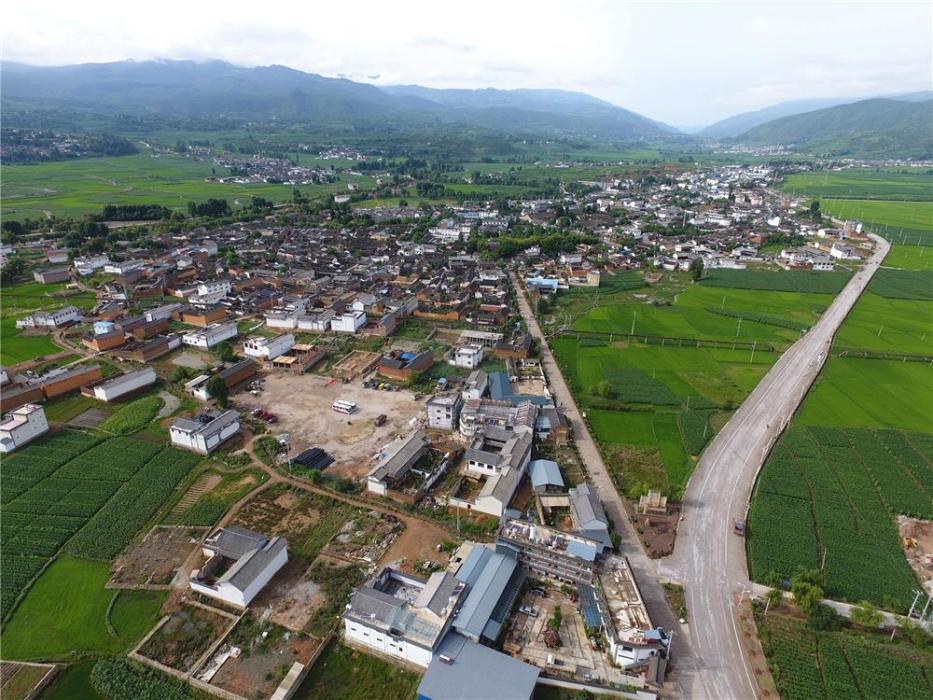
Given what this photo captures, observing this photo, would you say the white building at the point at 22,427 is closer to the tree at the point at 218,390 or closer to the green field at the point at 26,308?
the tree at the point at 218,390

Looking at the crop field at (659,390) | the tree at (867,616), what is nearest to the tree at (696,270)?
the crop field at (659,390)

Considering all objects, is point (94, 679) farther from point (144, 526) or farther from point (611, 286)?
point (611, 286)

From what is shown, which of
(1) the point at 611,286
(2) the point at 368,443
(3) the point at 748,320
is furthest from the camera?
(1) the point at 611,286

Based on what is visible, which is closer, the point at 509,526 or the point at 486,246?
the point at 509,526

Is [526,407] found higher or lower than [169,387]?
higher

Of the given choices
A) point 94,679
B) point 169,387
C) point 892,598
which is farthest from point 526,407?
point 169,387

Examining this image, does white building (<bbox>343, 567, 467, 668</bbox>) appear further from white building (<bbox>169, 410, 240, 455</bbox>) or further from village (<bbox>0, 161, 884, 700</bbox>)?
white building (<bbox>169, 410, 240, 455</bbox>)
